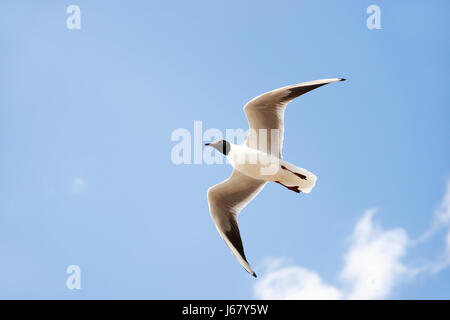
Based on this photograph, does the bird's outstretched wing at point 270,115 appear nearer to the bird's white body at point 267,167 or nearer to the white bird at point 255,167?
the white bird at point 255,167

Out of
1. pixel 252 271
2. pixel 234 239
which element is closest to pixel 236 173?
pixel 234 239

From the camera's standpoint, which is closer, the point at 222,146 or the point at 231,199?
the point at 222,146

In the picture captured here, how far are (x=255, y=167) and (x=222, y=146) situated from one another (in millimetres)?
588

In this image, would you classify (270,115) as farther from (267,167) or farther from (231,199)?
(231,199)

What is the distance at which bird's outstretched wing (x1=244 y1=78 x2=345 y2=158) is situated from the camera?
21.4ft

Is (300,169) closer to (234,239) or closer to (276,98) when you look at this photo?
(276,98)

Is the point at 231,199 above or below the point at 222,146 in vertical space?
below

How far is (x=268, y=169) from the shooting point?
22.4 feet

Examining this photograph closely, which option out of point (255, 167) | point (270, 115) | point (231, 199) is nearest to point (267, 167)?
Result: point (255, 167)

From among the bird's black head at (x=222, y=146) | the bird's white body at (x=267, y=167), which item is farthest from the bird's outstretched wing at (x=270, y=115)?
the bird's black head at (x=222, y=146)

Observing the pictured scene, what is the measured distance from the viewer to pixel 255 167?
22.6 feet

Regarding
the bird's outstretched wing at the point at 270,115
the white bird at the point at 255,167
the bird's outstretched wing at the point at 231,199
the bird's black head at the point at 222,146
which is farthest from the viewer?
the bird's outstretched wing at the point at 231,199

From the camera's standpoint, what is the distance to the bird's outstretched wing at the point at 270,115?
21.4ft
